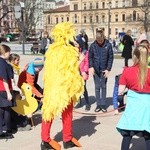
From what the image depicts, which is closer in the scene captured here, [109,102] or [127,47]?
[109,102]

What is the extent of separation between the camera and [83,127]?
7742 mm

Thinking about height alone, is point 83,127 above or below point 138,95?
below

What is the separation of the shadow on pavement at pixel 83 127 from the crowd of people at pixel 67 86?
2.02 ft

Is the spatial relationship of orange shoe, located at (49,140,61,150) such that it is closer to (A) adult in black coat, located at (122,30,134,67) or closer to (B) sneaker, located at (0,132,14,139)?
(B) sneaker, located at (0,132,14,139)

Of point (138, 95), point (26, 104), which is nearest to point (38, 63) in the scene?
point (26, 104)

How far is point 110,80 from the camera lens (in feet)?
46.4

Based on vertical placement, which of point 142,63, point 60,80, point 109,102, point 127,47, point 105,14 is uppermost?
point 142,63

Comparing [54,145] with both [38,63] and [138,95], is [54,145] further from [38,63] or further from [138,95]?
[38,63]

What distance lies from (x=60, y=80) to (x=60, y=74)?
0.28 feet

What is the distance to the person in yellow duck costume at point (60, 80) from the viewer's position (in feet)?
19.8

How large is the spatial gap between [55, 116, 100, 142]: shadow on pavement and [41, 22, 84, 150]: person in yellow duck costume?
2.43 ft

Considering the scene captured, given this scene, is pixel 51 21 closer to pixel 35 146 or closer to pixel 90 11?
pixel 90 11

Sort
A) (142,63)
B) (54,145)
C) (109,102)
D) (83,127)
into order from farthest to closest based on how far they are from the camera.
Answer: (109,102) → (83,127) → (54,145) → (142,63)

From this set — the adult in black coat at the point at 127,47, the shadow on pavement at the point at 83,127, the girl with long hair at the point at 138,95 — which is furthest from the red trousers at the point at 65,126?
the adult in black coat at the point at 127,47
